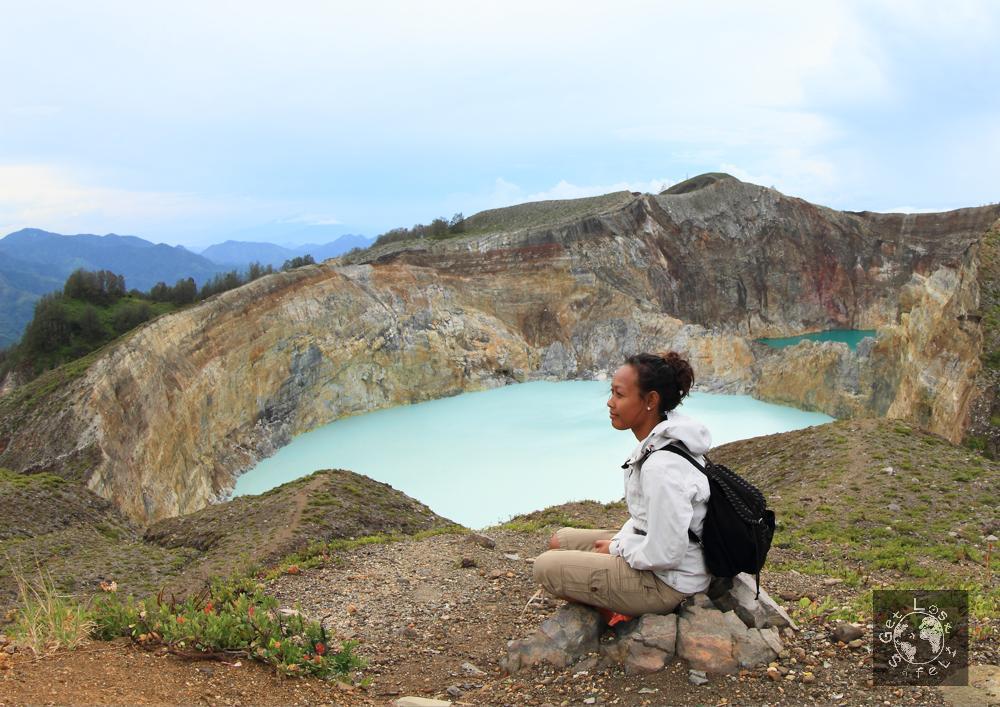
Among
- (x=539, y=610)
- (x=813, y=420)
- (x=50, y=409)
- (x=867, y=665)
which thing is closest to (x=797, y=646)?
(x=867, y=665)

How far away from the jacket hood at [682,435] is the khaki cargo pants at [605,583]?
0.71 meters

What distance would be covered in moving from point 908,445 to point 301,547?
9280 mm

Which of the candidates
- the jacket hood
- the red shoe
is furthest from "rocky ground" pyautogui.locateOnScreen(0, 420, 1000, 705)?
the jacket hood

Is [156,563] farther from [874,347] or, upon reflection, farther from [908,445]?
[874,347]

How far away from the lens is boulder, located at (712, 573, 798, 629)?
442 cm

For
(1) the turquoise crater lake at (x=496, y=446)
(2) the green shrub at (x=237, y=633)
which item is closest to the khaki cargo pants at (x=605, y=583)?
(2) the green shrub at (x=237, y=633)

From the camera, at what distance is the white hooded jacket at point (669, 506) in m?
3.96

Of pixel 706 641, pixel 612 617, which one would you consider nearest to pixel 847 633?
pixel 706 641

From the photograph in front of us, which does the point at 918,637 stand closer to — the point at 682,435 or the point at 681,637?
the point at 681,637

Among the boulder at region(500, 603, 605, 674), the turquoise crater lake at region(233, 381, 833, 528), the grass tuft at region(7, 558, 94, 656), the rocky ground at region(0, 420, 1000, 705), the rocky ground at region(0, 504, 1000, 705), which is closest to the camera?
the rocky ground at region(0, 504, 1000, 705)

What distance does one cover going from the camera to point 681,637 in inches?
167

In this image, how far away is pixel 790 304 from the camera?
46594mm

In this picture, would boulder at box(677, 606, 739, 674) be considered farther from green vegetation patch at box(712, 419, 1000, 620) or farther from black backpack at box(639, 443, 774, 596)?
green vegetation patch at box(712, 419, 1000, 620)

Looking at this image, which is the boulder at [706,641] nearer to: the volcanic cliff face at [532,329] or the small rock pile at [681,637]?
the small rock pile at [681,637]
